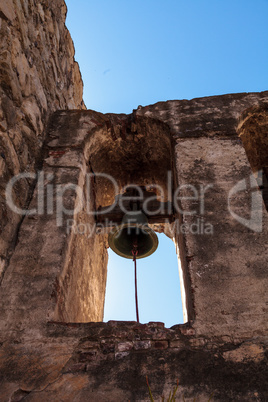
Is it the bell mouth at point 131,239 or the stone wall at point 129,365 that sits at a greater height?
the bell mouth at point 131,239

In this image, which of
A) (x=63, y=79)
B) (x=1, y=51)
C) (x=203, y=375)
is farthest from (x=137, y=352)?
(x=63, y=79)

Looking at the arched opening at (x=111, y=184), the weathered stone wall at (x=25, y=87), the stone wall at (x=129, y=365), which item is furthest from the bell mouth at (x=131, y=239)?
the stone wall at (x=129, y=365)

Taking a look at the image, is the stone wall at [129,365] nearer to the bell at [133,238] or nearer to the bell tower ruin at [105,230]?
the bell tower ruin at [105,230]

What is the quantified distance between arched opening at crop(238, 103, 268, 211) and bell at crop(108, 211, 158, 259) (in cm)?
137

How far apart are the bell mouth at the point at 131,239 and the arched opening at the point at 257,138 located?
1.36m

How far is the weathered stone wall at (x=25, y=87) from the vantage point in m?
2.53

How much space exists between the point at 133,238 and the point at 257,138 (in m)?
2.01

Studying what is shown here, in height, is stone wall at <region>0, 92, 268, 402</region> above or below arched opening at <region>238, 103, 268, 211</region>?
below

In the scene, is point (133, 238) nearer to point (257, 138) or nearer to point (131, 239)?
point (131, 239)

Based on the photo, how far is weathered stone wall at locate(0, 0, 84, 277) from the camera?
253cm

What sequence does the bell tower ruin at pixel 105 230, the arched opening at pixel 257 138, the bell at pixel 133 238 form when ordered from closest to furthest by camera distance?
the bell tower ruin at pixel 105 230 < the bell at pixel 133 238 < the arched opening at pixel 257 138

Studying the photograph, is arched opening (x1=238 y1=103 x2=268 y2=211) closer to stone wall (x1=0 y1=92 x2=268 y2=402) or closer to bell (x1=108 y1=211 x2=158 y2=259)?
stone wall (x1=0 y1=92 x2=268 y2=402)

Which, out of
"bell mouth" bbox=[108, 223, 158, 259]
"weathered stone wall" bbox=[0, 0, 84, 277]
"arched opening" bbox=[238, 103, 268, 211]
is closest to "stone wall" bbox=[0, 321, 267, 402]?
"weathered stone wall" bbox=[0, 0, 84, 277]

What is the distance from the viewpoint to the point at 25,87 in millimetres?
2965
